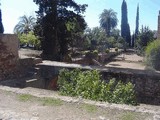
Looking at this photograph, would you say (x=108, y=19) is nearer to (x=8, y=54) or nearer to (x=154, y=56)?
(x=154, y=56)

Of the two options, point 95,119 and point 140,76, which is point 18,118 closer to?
point 95,119

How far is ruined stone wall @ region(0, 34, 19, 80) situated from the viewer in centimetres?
923

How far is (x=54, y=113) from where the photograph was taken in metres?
5.26

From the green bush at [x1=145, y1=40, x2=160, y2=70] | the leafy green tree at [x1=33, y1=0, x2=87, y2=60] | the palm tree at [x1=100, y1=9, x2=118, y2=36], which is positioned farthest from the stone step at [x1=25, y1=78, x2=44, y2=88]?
the palm tree at [x1=100, y1=9, x2=118, y2=36]

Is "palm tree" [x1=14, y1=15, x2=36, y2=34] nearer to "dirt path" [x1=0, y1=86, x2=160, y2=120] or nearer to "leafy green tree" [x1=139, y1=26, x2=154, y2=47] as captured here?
→ "leafy green tree" [x1=139, y1=26, x2=154, y2=47]

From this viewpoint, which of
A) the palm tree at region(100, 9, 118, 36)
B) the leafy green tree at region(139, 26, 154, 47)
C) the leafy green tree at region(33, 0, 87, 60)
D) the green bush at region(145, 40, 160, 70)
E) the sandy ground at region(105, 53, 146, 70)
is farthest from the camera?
the palm tree at region(100, 9, 118, 36)

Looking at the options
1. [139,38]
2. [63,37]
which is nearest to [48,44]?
[63,37]

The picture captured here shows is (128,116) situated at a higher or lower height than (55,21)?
lower

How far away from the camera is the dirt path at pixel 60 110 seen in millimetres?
5051

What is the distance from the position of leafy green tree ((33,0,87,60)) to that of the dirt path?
1186cm

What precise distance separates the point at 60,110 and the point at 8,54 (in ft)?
15.6

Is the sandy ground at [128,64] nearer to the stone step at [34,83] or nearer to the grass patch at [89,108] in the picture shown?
the stone step at [34,83]

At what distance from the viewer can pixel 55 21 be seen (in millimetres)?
18094

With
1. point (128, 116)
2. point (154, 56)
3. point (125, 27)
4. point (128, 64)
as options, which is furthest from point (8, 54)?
point (125, 27)
